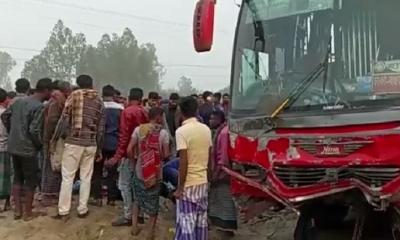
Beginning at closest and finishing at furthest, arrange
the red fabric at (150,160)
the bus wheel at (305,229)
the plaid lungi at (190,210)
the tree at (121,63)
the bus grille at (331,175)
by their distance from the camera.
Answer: the bus grille at (331,175)
the bus wheel at (305,229)
the plaid lungi at (190,210)
the red fabric at (150,160)
the tree at (121,63)

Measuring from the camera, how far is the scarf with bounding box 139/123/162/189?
23.2 ft

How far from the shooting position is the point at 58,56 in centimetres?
6000

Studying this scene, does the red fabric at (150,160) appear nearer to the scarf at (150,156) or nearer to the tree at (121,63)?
the scarf at (150,156)

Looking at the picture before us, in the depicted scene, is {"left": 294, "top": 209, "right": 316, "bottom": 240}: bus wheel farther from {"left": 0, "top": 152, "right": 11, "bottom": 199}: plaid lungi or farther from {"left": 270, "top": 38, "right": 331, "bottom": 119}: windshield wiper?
{"left": 0, "top": 152, "right": 11, "bottom": 199}: plaid lungi

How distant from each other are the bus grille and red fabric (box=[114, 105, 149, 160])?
9.23ft

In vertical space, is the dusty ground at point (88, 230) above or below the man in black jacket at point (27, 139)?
below

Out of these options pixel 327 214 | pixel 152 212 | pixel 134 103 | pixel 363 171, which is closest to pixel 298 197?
pixel 363 171

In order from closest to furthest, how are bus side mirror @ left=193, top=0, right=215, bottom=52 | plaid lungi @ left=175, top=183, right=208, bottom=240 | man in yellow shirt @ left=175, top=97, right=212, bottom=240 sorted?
bus side mirror @ left=193, top=0, right=215, bottom=52, man in yellow shirt @ left=175, top=97, right=212, bottom=240, plaid lungi @ left=175, top=183, right=208, bottom=240

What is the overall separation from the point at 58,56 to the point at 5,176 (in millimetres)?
52933

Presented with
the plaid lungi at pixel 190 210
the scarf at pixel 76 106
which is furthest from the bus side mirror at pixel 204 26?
the scarf at pixel 76 106

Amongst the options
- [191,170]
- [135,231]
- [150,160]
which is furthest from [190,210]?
[135,231]

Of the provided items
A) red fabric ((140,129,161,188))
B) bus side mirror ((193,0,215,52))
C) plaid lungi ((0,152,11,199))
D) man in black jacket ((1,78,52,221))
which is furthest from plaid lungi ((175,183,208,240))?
plaid lungi ((0,152,11,199))

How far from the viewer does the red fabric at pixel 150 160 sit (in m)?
7.05

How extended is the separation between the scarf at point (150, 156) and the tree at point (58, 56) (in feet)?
172
